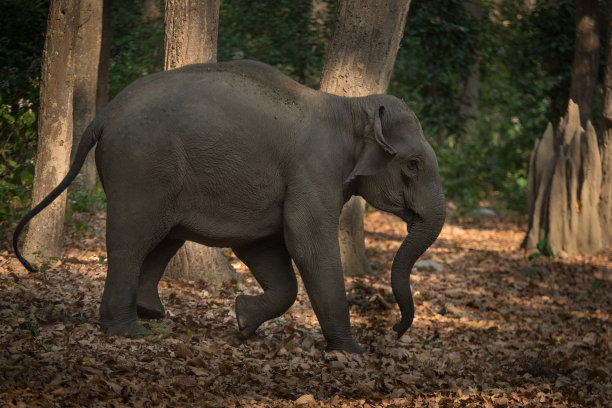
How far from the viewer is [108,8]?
13.1 m

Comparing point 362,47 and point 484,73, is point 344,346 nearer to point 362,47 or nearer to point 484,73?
point 362,47

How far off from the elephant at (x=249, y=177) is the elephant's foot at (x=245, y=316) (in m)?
0.01

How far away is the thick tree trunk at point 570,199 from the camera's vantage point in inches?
504

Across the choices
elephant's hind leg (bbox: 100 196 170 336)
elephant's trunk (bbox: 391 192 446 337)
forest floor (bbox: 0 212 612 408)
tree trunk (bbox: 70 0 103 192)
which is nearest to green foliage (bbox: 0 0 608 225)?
tree trunk (bbox: 70 0 103 192)

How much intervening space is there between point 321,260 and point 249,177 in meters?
0.88

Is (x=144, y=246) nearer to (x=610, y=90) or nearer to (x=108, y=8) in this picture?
(x=108, y=8)

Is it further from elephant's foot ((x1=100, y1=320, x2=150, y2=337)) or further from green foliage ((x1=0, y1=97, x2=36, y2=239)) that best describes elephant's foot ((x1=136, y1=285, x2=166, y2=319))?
green foliage ((x1=0, y1=97, x2=36, y2=239))

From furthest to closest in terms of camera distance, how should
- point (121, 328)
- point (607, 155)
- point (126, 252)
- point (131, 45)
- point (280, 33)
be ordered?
point (280, 33), point (131, 45), point (607, 155), point (121, 328), point (126, 252)

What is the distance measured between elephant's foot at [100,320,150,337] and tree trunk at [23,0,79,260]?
8.57 ft

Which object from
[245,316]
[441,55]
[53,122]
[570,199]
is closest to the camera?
[245,316]

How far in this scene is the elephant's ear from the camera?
6.22 metres

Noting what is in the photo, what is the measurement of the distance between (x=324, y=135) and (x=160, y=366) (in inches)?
86.9

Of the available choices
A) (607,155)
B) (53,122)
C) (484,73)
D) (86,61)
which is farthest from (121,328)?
(484,73)

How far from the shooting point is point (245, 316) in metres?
6.64
